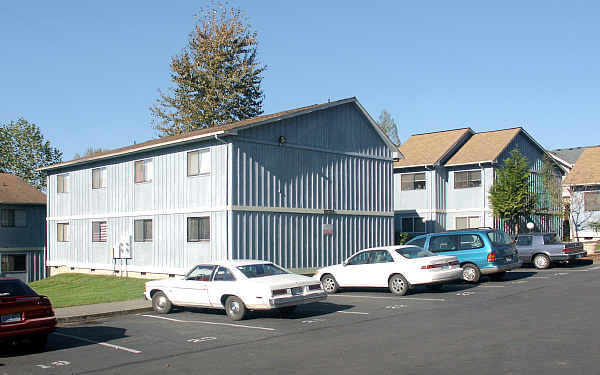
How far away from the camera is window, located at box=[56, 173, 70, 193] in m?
32.2

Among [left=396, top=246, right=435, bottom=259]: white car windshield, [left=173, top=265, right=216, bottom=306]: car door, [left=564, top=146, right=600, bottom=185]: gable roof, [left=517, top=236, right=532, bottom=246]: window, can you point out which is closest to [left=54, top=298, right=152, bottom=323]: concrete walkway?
[left=173, top=265, right=216, bottom=306]: car door

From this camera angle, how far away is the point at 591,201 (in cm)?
3828

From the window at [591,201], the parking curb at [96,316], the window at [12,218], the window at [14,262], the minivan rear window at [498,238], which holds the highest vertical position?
the window at [591,201]

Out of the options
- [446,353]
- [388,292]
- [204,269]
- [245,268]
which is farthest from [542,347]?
[388,292]

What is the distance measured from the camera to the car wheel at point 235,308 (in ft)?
47.5

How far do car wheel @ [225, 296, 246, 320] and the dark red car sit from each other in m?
4.25

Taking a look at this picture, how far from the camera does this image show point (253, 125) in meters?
23.4

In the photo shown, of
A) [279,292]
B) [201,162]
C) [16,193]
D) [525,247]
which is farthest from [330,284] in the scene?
[16,193]

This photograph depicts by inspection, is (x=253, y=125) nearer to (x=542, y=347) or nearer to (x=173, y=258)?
(x=173, y=258)

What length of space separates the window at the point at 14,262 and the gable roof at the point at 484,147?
26.5m

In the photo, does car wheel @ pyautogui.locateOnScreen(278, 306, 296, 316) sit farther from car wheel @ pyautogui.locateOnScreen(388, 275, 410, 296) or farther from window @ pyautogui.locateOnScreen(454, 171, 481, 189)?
window @ pyautogui.locateOnScreen(454, 171, 481, 189)

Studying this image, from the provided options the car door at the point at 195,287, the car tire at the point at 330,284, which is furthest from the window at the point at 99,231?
the car door at the point at 195,287

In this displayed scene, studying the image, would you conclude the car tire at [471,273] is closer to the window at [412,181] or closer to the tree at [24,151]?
the window at [412,181]

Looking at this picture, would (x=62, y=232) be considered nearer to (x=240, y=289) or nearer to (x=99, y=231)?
(x=99, y=231)
